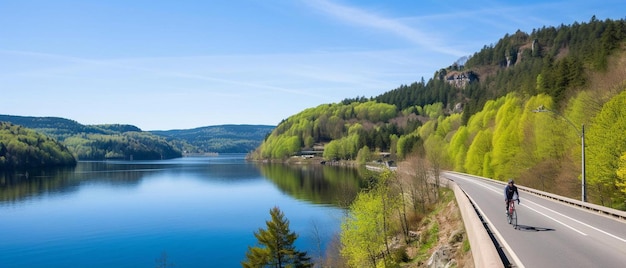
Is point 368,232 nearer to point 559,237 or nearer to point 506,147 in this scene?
point 559,237

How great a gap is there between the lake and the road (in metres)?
18.3

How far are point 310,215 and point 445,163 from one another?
4255 centimetres

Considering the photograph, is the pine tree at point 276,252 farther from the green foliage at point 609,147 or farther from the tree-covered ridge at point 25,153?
the tree-covered ridge at point 25,153

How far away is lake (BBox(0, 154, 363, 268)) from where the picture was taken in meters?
43.8

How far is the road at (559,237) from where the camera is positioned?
13.8 metres

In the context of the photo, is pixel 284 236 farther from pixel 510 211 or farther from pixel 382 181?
pixel 510 211

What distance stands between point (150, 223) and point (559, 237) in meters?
53.8

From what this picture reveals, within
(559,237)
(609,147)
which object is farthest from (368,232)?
(559,237)

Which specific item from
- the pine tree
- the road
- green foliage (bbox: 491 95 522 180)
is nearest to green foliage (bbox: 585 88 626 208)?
the road

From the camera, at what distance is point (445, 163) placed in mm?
93875

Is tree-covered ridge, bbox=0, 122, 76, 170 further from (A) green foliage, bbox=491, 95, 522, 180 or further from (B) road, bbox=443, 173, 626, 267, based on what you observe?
(B) road, bbox=443, 173, 626, 267

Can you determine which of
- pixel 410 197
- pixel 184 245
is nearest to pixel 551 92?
pixel 410 197

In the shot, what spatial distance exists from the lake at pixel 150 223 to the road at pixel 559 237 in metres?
18.3

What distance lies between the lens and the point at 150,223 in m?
60.6
